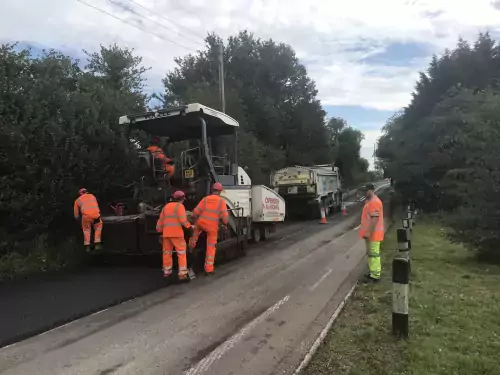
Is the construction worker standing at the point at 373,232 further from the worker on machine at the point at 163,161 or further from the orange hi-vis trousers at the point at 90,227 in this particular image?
the orange hi-vis trousers at the point at 90,227

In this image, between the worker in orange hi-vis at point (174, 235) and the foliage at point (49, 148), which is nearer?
the worker in orange hi-vis at point (174, 235)

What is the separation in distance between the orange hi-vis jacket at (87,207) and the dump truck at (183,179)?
0.32 metres

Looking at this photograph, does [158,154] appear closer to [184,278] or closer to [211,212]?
[211,212]

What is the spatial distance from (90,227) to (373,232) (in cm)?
513

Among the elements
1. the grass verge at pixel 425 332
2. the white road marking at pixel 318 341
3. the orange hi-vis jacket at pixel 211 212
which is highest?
the orange hi-vis jacket at pixel 211 212

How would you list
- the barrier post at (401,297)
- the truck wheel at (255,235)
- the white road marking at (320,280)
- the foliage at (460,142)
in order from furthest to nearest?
the truck wheel at (255,235), the foliage at (460,142), the white road marking at (320,280), the barrier post at (401,297)

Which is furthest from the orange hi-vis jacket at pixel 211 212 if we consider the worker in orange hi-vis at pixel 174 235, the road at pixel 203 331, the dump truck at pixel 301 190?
the dump truck at pixel 301 190

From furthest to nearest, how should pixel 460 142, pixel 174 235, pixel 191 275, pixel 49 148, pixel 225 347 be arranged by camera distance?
pixel 460 142 → pixel 49 148 → pixel 191 275 → pixel 174 235 → pixel 225 347

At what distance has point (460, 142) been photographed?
13.3 meters

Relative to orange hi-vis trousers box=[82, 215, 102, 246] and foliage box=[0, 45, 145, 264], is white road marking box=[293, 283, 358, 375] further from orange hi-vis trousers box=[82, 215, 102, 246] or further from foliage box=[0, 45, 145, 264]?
foliage box=[0, 45, 145, 264]

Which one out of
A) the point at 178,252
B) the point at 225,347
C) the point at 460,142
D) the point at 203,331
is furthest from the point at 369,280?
the point at 460,142

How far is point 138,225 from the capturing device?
8.49 m

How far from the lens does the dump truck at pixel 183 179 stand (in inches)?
338

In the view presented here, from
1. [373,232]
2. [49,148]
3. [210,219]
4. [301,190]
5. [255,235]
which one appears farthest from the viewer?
[301,190]
